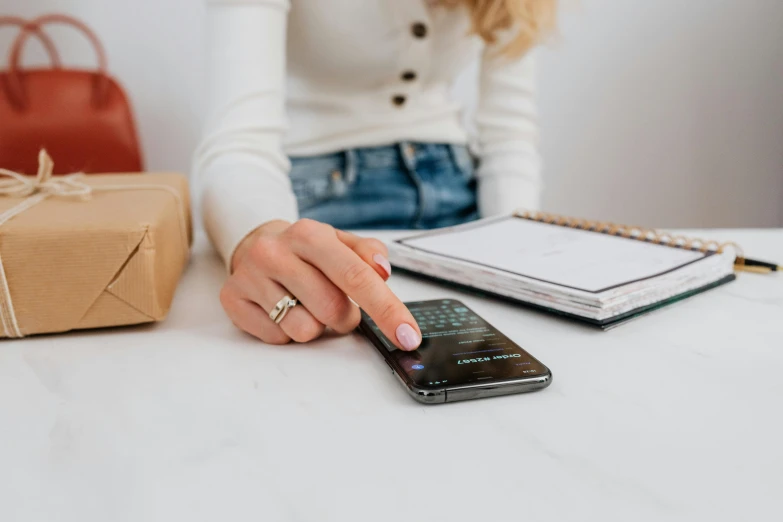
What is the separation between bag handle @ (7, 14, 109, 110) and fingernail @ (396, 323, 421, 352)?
997mm

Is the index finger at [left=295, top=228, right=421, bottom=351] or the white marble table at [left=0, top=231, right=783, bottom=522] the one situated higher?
the index finger at [left=295, top=228, right=421, bottom=351]

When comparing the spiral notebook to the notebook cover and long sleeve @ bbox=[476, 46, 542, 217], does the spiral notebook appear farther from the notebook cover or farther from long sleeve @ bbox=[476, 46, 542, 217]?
long sleeve @ bbox=[476, 46, 542, 217]

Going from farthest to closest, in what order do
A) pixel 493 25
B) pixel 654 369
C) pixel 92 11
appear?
pixel 92 11 → pixel 493 25 → pixel 654 369

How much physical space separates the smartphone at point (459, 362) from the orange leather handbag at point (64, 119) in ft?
2.99

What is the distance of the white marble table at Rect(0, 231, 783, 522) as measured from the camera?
237mm

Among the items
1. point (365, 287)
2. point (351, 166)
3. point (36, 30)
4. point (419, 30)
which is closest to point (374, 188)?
point (351, 166)

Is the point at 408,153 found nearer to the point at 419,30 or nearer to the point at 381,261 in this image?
the point at 419,30

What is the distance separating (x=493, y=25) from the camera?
881 millimetres

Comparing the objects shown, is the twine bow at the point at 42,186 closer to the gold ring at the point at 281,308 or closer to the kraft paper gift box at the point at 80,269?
the kraft paper gift box at the point at 80,269

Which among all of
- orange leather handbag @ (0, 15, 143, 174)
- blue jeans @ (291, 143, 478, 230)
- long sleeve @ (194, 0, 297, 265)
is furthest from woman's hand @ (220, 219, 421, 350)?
orange leather handbag @ (0, 15, 143, 174)

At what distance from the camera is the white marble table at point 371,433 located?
0.78 ft

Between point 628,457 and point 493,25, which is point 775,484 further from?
point 493,25

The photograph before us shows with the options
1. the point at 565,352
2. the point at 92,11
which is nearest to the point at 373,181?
the point at 565,352

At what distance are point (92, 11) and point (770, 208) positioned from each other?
178 cm
